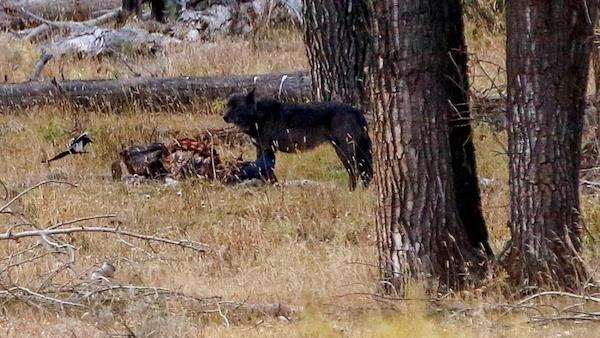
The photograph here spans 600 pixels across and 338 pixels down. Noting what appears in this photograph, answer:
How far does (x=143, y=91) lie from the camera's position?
15.4 metres

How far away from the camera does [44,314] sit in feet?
22.8

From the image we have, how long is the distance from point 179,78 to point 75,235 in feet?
20.9

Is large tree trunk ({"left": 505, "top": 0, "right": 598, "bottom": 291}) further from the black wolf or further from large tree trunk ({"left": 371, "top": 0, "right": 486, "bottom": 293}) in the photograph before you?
the black wolf

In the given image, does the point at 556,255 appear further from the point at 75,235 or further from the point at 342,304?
the point at 75,235

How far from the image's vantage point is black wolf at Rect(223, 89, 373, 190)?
11.3 metres

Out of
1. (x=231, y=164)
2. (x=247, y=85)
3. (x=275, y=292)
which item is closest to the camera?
(x=275, y=292)

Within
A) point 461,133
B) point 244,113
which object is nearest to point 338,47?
point 244,113

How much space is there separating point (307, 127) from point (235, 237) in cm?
269

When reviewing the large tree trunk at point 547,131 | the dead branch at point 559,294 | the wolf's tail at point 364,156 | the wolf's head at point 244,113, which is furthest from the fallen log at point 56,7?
the dead branch at point 559,294

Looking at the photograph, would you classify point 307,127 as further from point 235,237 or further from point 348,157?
point 235,237

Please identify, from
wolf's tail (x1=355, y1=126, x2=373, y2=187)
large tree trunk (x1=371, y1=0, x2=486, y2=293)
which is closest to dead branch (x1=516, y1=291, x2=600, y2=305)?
large tree trunk (x1=371, y1=0, x2=486, y2=293)

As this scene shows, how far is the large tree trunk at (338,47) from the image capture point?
1260cm

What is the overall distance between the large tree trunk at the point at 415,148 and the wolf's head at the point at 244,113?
4963 millimetres

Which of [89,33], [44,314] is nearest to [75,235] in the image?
[44,314]
